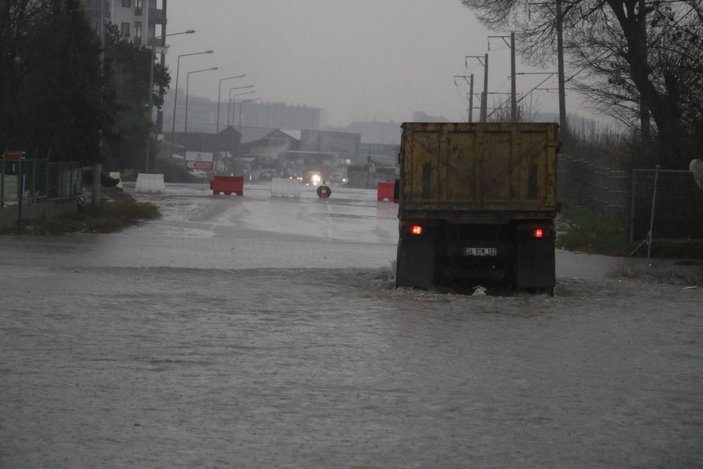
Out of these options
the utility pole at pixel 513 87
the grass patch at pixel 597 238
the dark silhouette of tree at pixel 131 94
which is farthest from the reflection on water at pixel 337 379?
the dark silhouette of tree at pixel 131 94

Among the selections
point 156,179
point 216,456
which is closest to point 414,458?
Result: point 216,456

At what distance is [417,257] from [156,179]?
4490 centimetres

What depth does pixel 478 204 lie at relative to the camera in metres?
18.4

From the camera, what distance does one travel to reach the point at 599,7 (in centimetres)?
3506

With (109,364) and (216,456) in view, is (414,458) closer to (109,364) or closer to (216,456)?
(216,456)

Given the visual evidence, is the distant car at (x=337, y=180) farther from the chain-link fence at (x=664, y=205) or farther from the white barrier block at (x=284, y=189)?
the chain-link fence at (x=664, y=205)

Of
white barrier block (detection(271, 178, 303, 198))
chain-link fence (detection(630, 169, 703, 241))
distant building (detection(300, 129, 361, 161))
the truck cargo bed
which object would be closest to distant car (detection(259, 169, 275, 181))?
distant building (detection(300, 129, 361, 161))

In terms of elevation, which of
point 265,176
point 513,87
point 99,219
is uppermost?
point 513,87

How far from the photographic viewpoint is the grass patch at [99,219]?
29766mm

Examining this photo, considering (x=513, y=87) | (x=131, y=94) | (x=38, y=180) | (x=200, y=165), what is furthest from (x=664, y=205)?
(x=200, y=165)

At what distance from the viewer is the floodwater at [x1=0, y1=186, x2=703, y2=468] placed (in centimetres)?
775

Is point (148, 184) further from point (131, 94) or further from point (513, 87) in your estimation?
point (513, 87)

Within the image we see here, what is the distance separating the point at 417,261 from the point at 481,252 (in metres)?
0.94

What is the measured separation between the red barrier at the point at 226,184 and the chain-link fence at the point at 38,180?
2392 cm
